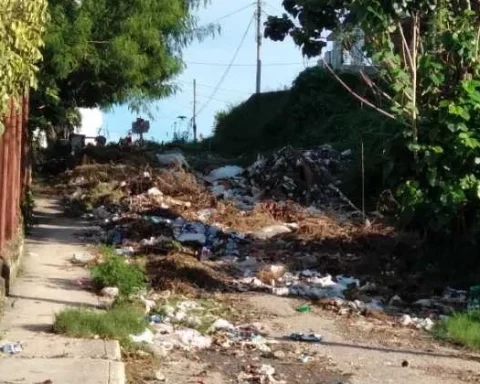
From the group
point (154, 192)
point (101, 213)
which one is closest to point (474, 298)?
point (101, 213)

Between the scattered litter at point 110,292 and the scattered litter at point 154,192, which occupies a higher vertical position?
the scattered litter at point 154,192

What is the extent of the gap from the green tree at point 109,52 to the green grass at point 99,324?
33.9ft

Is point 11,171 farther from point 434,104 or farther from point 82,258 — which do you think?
point 434,104

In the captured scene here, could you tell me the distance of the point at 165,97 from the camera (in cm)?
2788

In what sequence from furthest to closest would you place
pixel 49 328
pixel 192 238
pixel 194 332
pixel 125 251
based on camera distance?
pixel 192 238 → pixel 125 251 → pixel 194 332 → pixel 49 328

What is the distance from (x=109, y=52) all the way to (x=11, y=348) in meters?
15.3

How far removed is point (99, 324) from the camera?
9.43 meters

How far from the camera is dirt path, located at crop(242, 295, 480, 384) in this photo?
8.98 meters

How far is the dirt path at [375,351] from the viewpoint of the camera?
898 centimetres

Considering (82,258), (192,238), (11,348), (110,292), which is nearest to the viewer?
(11,348)

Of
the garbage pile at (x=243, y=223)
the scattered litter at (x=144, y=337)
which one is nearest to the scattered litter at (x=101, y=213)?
the garbage pile at (x=243, y=223)

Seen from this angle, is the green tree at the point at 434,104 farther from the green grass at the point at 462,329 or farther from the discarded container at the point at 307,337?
the discarded container at the point at 307,337

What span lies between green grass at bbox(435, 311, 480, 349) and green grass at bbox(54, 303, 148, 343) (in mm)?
3306

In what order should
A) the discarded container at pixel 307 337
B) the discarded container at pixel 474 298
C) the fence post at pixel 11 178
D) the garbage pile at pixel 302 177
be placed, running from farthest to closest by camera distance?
the garbage pile at pixel 302 177, the fence post at pixel 11 178, the discarded container at pixel 474 298, the discarded container at pixel 307 337
